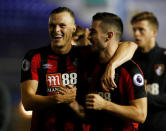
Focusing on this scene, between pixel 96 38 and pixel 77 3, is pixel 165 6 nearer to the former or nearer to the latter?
pixel 77 3

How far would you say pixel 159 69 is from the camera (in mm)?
4449

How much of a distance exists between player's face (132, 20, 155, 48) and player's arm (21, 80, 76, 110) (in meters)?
2.36

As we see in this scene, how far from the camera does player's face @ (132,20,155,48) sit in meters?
4.84

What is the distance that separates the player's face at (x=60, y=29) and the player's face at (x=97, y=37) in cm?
27

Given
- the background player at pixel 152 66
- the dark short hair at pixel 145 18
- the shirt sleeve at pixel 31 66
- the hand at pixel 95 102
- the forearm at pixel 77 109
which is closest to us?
the hand at pixel 95 102

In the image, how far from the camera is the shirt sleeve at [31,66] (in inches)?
113

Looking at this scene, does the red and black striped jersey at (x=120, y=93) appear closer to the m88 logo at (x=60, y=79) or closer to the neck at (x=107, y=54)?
the neck at (x=107, y=54)

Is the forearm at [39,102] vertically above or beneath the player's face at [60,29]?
beneath

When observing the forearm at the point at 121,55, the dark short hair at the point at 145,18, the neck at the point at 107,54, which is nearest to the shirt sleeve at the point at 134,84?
the forearm at the point at 121,55

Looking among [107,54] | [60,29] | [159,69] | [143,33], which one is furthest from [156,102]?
[60,29]

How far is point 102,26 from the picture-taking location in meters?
2.84

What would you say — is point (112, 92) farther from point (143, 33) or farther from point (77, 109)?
point (143, 33)

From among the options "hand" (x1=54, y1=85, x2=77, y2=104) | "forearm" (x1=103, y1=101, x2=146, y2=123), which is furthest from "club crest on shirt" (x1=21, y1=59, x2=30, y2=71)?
"forearm" (x1=103, y1=101, x2=146, y2=123)

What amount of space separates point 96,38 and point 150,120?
158 cm
